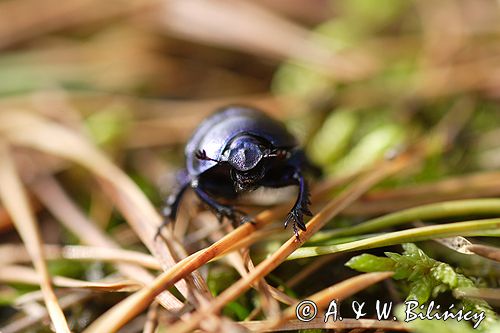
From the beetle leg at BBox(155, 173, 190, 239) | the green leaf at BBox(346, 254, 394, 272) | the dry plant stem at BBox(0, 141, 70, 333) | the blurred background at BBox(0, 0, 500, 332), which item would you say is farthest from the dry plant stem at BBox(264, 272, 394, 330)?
the dry plant stem at BBox(0, 141, 70, 333)

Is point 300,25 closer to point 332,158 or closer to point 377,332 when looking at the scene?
point 332,158

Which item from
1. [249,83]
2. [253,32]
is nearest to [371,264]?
[249,83]

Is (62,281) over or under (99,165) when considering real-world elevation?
under

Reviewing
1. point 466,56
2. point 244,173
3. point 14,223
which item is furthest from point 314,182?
point 466,56

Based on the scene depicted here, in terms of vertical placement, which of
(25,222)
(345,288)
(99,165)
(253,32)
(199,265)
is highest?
(253,32)

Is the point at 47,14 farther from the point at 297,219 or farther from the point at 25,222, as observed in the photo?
the point at 297,219

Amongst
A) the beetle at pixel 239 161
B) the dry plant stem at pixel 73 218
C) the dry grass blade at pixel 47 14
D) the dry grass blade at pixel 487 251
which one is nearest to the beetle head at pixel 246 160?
the beetle at pixel 239 161

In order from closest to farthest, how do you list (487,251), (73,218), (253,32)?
(487,251) < (73,218) < (253,32)

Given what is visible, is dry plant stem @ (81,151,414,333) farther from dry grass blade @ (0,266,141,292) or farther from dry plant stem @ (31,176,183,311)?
dry plant stem @ (31,176,183,311)
